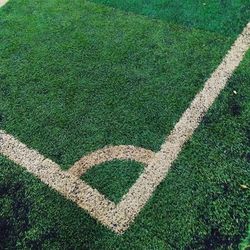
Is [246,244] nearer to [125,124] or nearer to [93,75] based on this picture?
[125,124]

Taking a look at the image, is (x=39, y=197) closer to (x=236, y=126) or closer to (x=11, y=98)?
(x=11, y=98)

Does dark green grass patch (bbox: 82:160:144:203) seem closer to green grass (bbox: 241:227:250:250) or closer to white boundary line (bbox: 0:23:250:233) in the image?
white boundary line (bbox: 0:23:250:233)

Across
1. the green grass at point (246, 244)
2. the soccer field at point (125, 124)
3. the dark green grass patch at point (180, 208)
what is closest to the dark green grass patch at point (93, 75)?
the soccer field at point (125, 124)

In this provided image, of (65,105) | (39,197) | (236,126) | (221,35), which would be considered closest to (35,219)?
(39,197)

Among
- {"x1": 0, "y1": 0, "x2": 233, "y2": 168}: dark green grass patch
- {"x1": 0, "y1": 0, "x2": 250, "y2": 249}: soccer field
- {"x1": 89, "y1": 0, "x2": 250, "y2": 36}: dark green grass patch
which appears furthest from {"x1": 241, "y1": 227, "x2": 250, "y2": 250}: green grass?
{"x1": 89, "y1": 0, "x2": 250, "y2": 36}: dark green grass patch

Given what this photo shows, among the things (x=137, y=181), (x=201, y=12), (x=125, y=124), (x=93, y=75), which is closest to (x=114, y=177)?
(x=137, y=181)
